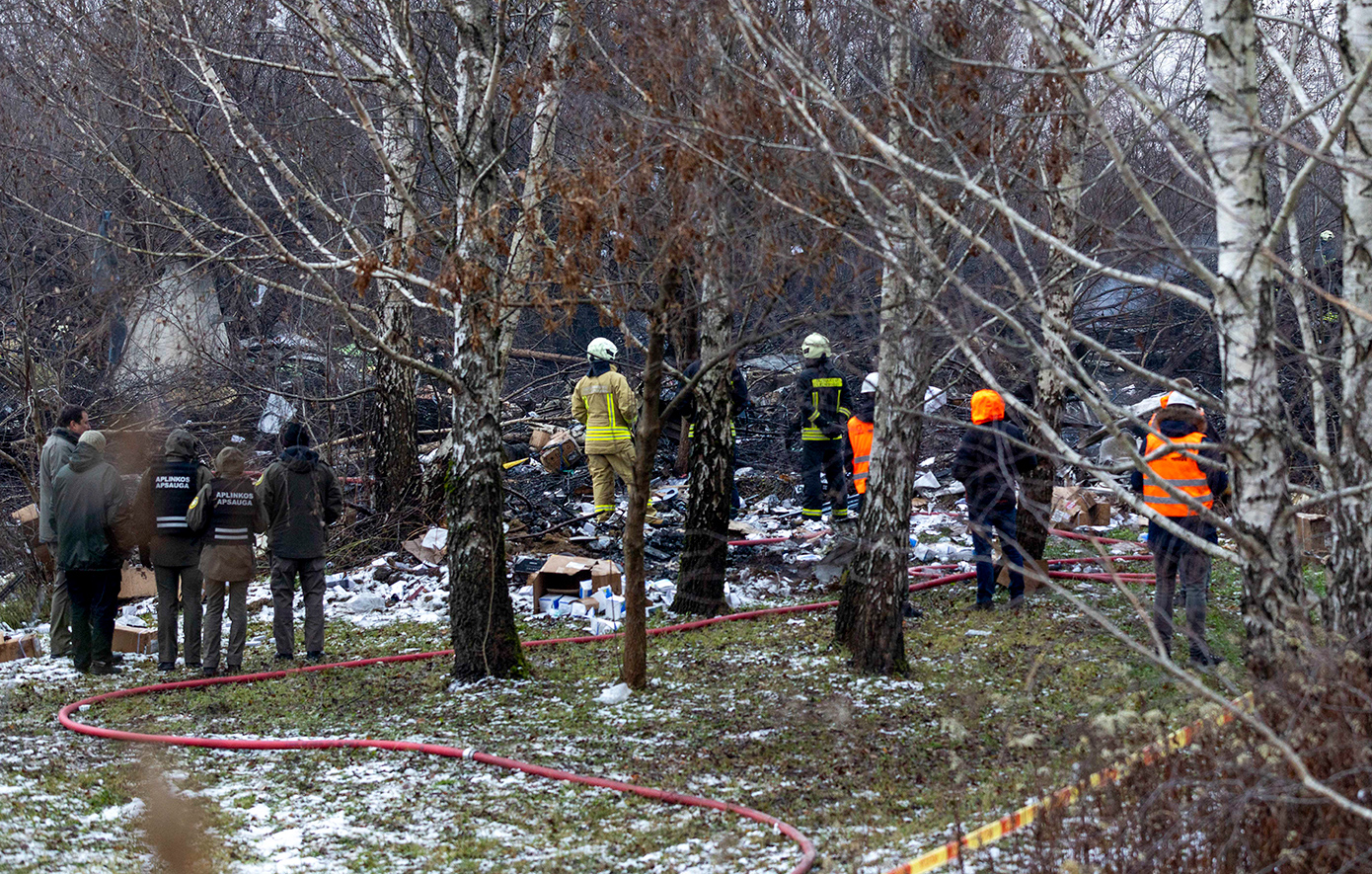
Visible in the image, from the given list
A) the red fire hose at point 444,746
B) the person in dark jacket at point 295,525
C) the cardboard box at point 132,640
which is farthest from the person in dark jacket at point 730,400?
the cardboard box at point 132,640

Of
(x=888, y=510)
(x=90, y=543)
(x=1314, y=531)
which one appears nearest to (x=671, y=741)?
(x=888, y=510)

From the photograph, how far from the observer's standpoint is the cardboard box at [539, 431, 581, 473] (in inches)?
585

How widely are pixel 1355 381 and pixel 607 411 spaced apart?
828cm

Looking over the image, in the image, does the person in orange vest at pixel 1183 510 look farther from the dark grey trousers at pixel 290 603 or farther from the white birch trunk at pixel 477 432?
the dark grey trousers at pixel 290 603

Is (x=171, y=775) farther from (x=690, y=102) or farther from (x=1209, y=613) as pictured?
(x=1209, y=613)

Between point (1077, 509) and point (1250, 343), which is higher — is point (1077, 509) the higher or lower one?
the lower one

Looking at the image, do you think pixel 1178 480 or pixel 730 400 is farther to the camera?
pixel 730 400

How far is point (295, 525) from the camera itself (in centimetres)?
888

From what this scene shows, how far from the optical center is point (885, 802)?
5582mm

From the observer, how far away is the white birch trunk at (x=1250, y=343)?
4.18 meters

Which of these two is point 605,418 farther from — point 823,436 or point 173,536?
point 173,536

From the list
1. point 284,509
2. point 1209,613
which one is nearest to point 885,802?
point 1209,613

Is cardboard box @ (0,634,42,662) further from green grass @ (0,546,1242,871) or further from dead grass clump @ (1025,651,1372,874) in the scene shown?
dead grass clump @ (1025,651,1372,874)

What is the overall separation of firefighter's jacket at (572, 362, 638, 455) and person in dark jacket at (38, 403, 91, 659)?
451 centimetres
